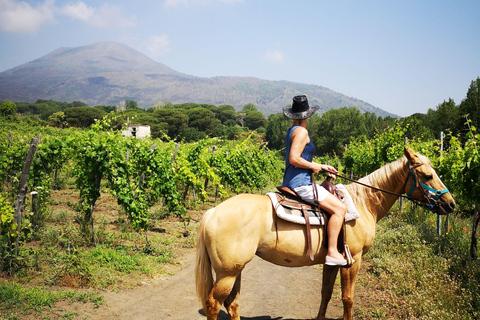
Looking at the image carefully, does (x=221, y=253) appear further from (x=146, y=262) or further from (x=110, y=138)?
(x=110, y=138)

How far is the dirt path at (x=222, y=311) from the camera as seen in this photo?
15.0ft

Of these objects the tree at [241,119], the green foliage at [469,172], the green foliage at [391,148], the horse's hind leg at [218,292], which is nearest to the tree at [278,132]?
the green foliage at [391,148]

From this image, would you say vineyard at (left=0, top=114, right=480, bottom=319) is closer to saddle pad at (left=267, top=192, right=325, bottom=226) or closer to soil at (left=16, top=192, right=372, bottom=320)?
soil at (left=16, top=192, right=372, bottom=320)

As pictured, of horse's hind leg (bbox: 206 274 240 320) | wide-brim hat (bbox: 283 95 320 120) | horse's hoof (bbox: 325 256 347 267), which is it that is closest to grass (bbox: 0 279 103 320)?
horse's hind leg (bbox: 206 274 240 320)

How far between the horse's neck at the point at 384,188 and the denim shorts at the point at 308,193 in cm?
79

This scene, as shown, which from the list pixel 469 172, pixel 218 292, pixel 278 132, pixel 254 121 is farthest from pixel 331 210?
pixel 254 121

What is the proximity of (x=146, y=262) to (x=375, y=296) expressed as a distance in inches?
170

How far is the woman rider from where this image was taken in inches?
145

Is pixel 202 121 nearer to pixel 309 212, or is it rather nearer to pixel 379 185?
pixel 379 185

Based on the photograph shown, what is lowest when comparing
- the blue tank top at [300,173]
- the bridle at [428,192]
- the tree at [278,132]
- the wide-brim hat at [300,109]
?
the tree at [278,132]

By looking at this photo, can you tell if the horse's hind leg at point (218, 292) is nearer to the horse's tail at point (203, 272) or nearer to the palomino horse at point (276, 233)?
the palomino horse at point (276, 233)

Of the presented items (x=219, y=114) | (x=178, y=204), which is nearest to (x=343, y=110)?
(x=178, y=204)

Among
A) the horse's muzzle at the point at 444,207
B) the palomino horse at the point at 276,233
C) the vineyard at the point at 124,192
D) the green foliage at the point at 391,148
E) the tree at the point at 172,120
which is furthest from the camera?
the tree at the point at 172,120

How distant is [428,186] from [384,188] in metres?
0.51
